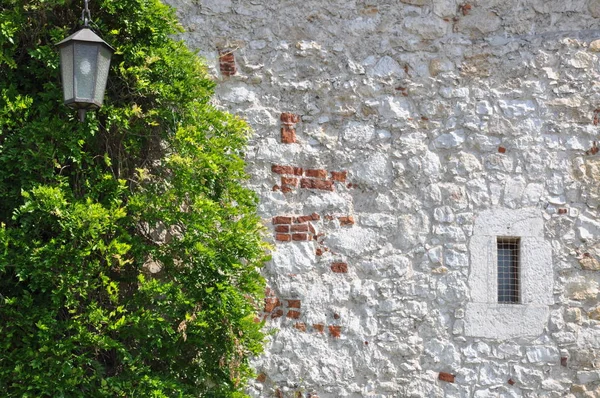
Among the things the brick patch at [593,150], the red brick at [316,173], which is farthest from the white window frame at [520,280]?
the red brick at [316,173]

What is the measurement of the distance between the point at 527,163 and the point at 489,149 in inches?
9.5

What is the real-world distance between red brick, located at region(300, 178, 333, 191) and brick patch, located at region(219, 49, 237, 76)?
74cm

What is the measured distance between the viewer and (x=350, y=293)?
457 cm

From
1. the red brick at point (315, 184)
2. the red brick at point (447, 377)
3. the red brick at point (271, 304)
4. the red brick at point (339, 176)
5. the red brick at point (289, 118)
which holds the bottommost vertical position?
the red brick at point (447, 377)

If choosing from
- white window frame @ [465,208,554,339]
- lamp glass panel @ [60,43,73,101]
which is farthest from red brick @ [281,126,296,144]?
lamp glass panel @ [60,43,73,101]

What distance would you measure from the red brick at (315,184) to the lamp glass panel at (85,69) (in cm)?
145

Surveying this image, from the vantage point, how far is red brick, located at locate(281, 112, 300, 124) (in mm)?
4633

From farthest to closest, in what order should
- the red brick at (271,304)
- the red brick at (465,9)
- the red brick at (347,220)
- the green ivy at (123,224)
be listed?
the red brick at (465,9)
the red brick at (347,220)
the red brick at (271,304)
the green ivy at (123,224)

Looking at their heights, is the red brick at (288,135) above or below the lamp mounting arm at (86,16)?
below

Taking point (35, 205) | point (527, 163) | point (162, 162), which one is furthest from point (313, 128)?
point (35, 205)

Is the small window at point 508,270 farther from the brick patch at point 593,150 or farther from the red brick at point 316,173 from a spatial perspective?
the red brick at point 316,173

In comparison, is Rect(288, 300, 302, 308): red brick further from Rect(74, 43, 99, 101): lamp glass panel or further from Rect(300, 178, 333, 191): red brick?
Rect(74, 43, 99, 101): lamp glass panel

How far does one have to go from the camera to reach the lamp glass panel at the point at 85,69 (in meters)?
3.55

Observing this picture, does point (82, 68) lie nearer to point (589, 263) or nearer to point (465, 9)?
point (465, 9)
